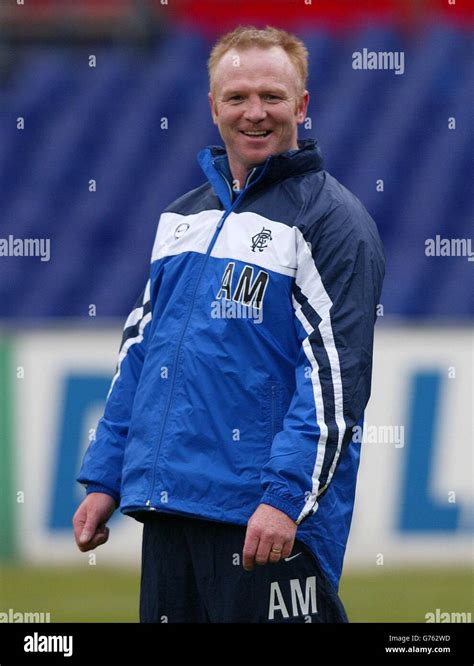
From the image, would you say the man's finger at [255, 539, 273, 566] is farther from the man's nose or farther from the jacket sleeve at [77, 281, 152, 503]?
the man's nose

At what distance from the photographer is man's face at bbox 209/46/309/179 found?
2.22m

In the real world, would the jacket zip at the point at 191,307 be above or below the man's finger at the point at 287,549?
above

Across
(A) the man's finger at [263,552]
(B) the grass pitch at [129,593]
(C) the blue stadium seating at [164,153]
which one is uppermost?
(C) the blue stadium seating at [164,153]

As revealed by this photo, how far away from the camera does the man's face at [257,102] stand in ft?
7.27

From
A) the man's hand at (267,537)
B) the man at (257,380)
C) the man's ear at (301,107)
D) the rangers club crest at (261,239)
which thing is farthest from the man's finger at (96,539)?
the man's ear at (301,107)

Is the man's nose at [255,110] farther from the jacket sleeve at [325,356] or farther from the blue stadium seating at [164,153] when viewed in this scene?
the blue stadium seating at [164,153]

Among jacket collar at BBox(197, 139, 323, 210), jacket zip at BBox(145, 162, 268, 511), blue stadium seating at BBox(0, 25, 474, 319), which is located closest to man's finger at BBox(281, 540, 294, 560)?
jacket zip at BBox(145, 162, 268, 511)

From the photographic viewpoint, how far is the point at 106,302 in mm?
5250

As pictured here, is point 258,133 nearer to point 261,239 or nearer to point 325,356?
point 261,239

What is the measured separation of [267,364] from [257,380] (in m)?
0.03

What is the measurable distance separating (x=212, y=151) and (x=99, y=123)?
147 inches

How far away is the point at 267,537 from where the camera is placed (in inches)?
78.4

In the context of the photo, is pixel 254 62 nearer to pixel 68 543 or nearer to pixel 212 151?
pixel 212 151

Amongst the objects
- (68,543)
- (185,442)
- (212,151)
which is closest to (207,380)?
(185,442)
